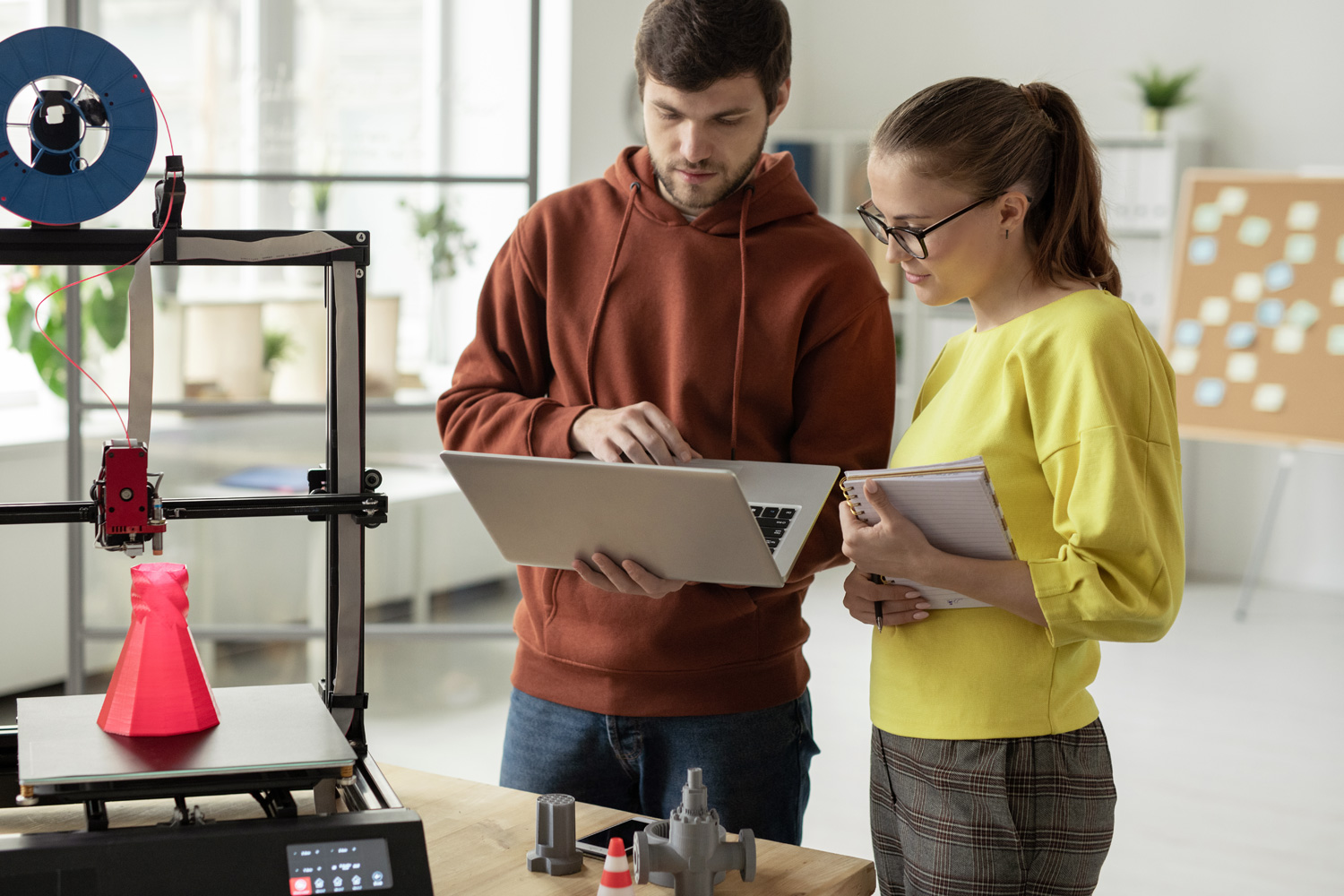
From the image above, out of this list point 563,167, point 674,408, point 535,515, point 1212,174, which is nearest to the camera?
point 535,515

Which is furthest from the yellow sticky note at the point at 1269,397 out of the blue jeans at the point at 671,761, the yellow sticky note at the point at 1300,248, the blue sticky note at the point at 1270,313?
the blue jeans at the point at 671,761

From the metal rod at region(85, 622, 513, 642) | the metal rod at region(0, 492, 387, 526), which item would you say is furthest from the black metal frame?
the metal rod at region(85, 622, 513, 642)

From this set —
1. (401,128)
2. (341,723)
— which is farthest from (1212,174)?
(341,723)

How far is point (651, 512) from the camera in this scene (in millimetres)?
1092

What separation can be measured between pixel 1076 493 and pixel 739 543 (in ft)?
0.90

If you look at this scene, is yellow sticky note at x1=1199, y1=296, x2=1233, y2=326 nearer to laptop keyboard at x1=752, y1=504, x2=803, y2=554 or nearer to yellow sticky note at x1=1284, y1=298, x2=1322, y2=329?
yellow sticky note at x1=1284, y1=298, x2=1322, y2=329

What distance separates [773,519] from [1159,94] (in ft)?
15.8

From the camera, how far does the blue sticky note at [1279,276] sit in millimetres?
4957

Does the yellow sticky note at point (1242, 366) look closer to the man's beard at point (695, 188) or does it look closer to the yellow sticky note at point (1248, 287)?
the yellow sticky note at point (1248, 287)

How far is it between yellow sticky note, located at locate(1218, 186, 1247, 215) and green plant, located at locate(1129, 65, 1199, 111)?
1.53ft

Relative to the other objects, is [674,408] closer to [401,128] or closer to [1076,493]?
[1076,493]

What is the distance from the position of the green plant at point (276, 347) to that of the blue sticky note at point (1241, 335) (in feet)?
12.1

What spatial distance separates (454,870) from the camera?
104cm

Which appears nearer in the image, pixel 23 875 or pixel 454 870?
pixel 23 875
